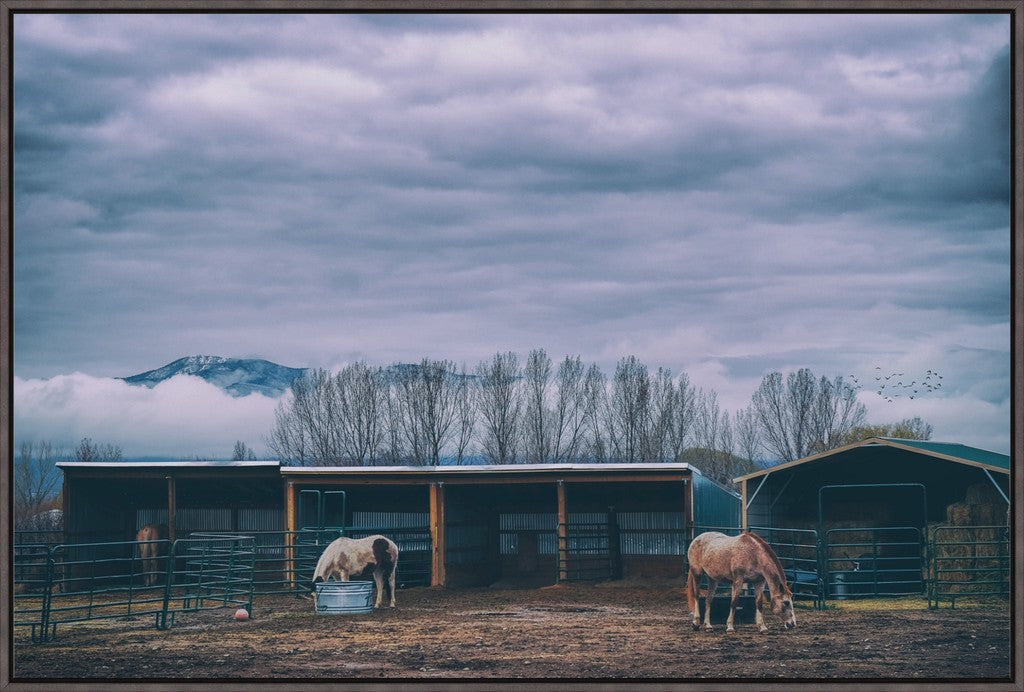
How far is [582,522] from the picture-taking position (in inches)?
993

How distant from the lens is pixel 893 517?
2280 centimetres

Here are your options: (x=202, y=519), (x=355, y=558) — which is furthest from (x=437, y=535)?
(x=202, y=519)

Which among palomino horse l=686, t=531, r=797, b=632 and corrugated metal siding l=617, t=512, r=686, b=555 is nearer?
palomino horse l=686, t=531, r=797, b=632

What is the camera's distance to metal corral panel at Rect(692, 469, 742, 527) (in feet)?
75.5

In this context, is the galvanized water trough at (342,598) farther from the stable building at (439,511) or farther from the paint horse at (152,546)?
the paint horse at (152,546)

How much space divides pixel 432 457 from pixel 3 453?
39140mm

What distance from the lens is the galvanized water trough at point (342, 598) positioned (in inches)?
709

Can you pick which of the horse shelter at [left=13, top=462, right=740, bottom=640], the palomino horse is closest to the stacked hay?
the palomino horse

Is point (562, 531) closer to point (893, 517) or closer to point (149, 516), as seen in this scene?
point (893, 517)

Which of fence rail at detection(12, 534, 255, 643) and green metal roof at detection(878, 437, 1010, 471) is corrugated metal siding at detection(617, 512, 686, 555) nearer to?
A: green metal roof at detection(878, 437, 1010, 471)

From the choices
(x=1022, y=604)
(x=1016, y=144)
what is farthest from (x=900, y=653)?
(x=1016, y=144)

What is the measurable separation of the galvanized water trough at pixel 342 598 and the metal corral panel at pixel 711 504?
584 centimetres

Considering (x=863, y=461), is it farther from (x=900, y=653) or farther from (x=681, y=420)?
(x=681, y=420)

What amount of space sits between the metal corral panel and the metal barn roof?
4.87 ft
